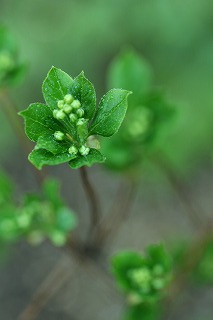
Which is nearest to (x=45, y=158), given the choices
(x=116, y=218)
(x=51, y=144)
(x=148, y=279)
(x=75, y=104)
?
(x=51, y=144)

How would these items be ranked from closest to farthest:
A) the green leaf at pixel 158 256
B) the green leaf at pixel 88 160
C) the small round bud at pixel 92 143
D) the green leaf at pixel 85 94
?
the green leaf at pixel 88 160
the green leaf at pixel 85 94
the small round bud at pixel 92 143
the green leaf at pixel 158 256

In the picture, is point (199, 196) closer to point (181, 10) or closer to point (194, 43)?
point (194, 43)

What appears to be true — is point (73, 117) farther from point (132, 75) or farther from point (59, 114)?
point (132, 75)

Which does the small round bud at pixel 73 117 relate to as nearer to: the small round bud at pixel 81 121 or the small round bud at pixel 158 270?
the small round bud at pixel 81 121

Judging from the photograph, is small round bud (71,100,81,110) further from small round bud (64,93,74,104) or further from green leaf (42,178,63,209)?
green leaf (42,178,63,209)

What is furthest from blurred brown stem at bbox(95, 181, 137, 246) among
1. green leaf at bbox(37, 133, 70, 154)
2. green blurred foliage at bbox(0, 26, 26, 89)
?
green leaf at bbox(37, 133, 70, 154)

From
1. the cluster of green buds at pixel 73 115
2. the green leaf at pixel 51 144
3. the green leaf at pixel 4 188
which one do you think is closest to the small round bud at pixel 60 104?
the cluster of green buds at pixel 73 115

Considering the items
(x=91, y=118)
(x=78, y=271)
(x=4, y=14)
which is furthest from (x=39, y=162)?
(x=4, y=14)

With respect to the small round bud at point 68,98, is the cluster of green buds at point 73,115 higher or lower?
lower
